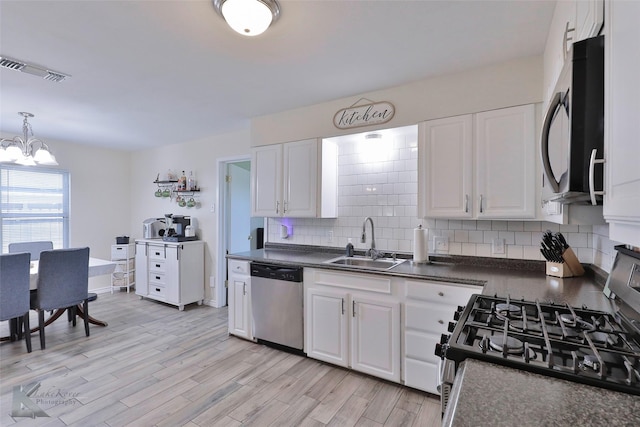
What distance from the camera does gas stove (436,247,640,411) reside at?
743 mm

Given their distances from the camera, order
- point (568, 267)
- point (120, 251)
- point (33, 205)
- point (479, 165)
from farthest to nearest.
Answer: point (120, 251) < point (33, 205) < point (479, 165) < point (568, 267)

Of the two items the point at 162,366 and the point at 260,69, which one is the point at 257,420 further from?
the point at 260,69

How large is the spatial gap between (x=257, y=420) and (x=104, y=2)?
101 inches

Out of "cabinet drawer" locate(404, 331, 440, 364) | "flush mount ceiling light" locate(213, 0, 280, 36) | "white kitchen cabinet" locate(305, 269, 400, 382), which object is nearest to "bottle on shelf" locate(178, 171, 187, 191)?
"white kitchen cabinet" locate(305, 269, 400, 382)

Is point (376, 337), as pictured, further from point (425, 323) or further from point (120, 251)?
point (120, 251)

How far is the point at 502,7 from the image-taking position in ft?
5.35

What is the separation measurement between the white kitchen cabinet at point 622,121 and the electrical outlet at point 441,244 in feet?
5.64

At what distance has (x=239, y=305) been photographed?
308 centimetres

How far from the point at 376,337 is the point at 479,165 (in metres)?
1.50

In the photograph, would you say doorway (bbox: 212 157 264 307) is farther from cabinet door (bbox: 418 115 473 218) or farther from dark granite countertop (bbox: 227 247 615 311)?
cabinet door (bbox: 418 115 473 218)

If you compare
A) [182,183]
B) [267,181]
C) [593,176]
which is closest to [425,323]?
[593,176]

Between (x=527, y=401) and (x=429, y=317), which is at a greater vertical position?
(x=527, y=401)

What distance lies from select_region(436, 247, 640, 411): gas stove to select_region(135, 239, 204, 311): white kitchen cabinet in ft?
12.7

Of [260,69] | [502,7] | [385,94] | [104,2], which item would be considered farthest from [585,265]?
[104,2]
